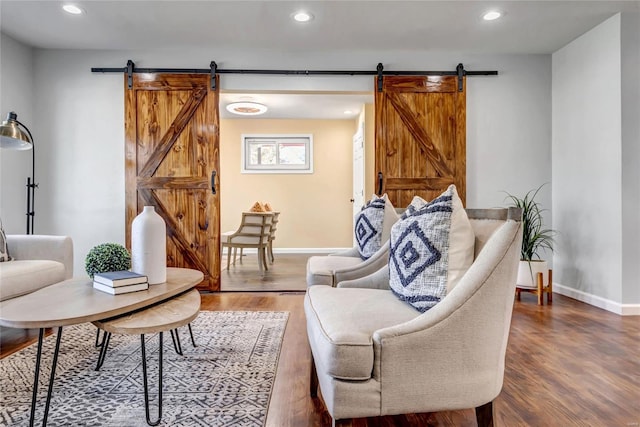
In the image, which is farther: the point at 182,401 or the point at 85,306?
the point at 182,401

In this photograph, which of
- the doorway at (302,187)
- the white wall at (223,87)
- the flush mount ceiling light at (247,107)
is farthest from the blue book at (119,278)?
the doorway at (302,187)

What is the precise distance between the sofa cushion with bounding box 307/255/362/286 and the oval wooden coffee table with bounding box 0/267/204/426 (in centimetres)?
72

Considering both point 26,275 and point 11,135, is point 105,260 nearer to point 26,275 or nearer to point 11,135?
point 26,275

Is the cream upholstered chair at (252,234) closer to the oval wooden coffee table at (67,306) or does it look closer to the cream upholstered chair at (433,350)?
the oval wooden coffee table at (67,306)

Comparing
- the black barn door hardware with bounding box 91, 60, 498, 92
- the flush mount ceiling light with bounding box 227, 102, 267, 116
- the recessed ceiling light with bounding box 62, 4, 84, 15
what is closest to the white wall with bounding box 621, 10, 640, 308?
the black barn door hardware with bounding box 91, 60, 498, 92

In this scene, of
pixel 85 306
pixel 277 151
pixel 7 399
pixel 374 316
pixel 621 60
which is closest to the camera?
pixel 374 316

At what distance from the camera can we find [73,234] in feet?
12.5

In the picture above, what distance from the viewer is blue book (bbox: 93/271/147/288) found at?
1.67 metres

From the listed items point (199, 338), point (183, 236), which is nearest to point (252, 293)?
point (183, 236)

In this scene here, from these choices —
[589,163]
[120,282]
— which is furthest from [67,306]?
[589,163]

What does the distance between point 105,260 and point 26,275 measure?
933 millimetres

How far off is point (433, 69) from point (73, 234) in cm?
405

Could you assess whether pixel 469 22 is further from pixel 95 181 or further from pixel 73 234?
pixel 73 234

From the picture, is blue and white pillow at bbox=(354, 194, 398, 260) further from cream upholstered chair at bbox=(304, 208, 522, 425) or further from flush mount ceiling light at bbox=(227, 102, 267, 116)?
flush mount ceiling light at bbox=(227, 102, 267, 116)
